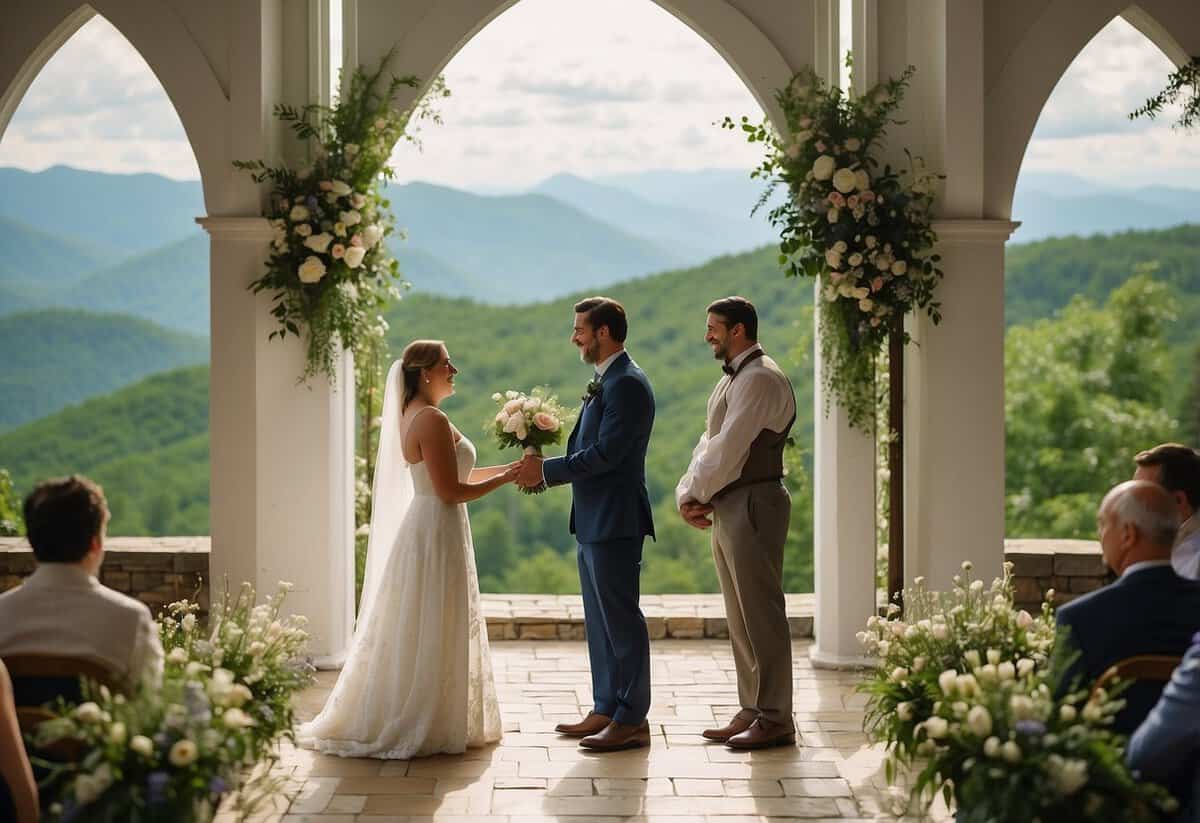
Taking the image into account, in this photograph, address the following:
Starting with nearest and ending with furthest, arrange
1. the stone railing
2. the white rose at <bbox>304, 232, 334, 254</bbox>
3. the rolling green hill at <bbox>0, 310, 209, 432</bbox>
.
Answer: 1. the white rose at <bbox>304, 232, 334, 254</bbox>
2. the stone railing
3. the rolling green hill at <bbox>0, 310, 209, 432</bbox>

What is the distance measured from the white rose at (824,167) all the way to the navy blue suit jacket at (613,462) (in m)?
1.61

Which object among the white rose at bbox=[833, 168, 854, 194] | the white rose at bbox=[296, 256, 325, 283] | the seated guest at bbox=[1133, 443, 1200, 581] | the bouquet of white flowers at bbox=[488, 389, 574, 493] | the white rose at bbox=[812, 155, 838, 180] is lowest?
the seated guest at bbox=[1133, 443, 1200, 581]

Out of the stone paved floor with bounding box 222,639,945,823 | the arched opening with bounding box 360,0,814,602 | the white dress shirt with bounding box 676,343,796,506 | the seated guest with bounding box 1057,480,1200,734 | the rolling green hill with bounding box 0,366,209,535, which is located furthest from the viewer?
the arched opening with bounding box 360,0,814,602

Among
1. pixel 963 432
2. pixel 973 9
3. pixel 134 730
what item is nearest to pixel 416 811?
pixel 134 730

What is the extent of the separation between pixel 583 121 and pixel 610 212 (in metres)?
1.90

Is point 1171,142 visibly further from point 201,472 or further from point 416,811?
point 416,811

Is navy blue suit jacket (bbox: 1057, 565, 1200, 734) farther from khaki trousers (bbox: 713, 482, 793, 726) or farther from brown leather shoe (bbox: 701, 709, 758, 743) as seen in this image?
brown leather shoe (bbox: 701, 709, 758, 743)

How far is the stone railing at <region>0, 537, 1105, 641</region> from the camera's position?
7598 millimetres

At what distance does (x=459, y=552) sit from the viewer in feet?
18.7

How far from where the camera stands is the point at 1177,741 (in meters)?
3.20

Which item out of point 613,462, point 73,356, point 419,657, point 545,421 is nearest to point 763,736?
point 613,462

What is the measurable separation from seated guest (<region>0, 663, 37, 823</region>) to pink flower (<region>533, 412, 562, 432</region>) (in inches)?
113

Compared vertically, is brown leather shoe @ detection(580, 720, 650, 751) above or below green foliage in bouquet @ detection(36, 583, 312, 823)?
below

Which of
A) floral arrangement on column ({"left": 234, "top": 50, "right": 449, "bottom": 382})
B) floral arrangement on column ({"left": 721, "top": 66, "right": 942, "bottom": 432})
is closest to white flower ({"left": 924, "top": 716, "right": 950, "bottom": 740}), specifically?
floral arrangement on column ({"left": 721, "top": 66, "right": 942, "bottom": 432})
